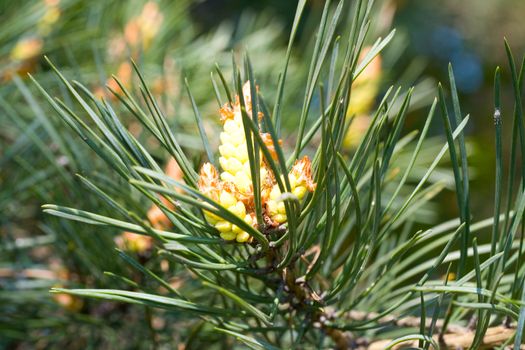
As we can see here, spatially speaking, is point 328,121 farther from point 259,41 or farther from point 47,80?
point 259,41

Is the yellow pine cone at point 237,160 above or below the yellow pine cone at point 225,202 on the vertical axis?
above

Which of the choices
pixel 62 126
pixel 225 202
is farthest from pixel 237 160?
pixel 62 126

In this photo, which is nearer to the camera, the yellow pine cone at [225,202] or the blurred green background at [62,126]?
the yellow pine cone at [225,202]

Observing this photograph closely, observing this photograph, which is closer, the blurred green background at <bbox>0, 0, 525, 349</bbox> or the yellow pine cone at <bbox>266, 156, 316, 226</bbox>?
the yellow pine cone at <bbox>266, 156, 316, 226</bbox>

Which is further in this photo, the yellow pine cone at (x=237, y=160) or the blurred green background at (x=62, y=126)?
the blurred green background at (x=62, y=126)

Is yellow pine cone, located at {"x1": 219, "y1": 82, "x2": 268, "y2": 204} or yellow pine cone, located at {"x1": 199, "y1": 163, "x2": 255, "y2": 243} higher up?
yellow pine cone, located at {"x1": 219, "y1": 82, "x2": 268, "y2": 204}
